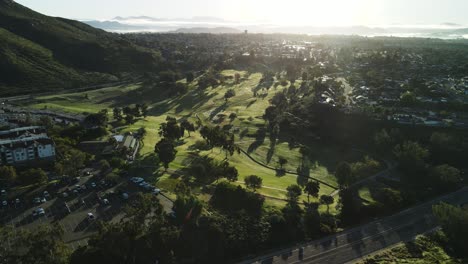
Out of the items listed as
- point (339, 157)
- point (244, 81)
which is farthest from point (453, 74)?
point (339, 157)

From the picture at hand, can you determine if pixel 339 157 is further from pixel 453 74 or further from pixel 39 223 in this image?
pixel 453 74

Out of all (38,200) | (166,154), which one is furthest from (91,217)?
(166,154)

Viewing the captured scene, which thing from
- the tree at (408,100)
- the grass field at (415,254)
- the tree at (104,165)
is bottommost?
the grass field at (415,254)

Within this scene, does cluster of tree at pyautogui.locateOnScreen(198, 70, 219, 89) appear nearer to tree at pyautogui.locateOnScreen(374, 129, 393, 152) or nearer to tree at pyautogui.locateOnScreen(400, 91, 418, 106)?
tree at pyautogui.locateOnScreen(400, 91, 418, 106)

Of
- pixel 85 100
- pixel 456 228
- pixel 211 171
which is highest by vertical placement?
pixel 211 171

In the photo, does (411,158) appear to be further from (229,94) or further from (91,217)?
(229,94)

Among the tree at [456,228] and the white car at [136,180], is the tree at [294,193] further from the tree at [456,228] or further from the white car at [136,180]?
the white car at [136,180]

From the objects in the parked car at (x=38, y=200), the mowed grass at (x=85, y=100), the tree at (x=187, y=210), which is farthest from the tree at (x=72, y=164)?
the mowed grass at (x=85, y=100)
